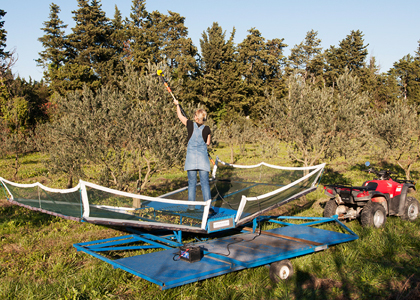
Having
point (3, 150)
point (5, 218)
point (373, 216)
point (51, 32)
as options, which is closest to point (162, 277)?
point (373, 216)

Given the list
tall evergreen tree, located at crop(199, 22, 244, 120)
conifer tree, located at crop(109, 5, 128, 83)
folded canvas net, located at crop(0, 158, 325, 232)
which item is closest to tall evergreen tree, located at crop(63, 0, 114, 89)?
conifer tree, located at crop(109, 5, 128, 83)

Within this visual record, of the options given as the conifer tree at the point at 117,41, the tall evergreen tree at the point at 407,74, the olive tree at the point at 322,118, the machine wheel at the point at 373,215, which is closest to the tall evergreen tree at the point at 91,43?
the conifer tree at the point at 117,41

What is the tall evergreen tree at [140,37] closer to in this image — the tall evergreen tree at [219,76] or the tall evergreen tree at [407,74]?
the tall evergreen tree at [219,76]

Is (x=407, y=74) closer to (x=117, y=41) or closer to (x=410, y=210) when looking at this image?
(x=117, y=41)

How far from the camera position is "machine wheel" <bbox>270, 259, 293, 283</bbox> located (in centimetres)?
472

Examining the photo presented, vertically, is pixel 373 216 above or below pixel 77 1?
below

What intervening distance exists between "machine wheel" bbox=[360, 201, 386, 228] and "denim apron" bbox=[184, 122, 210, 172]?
11.7 ft

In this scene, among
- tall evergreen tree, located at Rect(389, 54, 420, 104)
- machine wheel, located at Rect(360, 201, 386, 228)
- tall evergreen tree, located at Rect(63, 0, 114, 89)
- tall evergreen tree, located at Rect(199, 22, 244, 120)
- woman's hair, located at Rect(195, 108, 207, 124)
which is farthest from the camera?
tall evergreen tree, located at Rect(389, 54, 420, 104)

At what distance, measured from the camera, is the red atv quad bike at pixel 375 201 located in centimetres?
720

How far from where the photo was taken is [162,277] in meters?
3.87

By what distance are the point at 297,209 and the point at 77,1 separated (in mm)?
46241

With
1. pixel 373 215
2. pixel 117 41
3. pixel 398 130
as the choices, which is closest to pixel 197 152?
pixel 373 215

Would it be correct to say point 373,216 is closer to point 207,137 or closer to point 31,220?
point 207,137

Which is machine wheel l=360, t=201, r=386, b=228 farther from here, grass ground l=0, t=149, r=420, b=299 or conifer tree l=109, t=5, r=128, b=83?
conifer tree l=109, t=5, r=128, b=83
